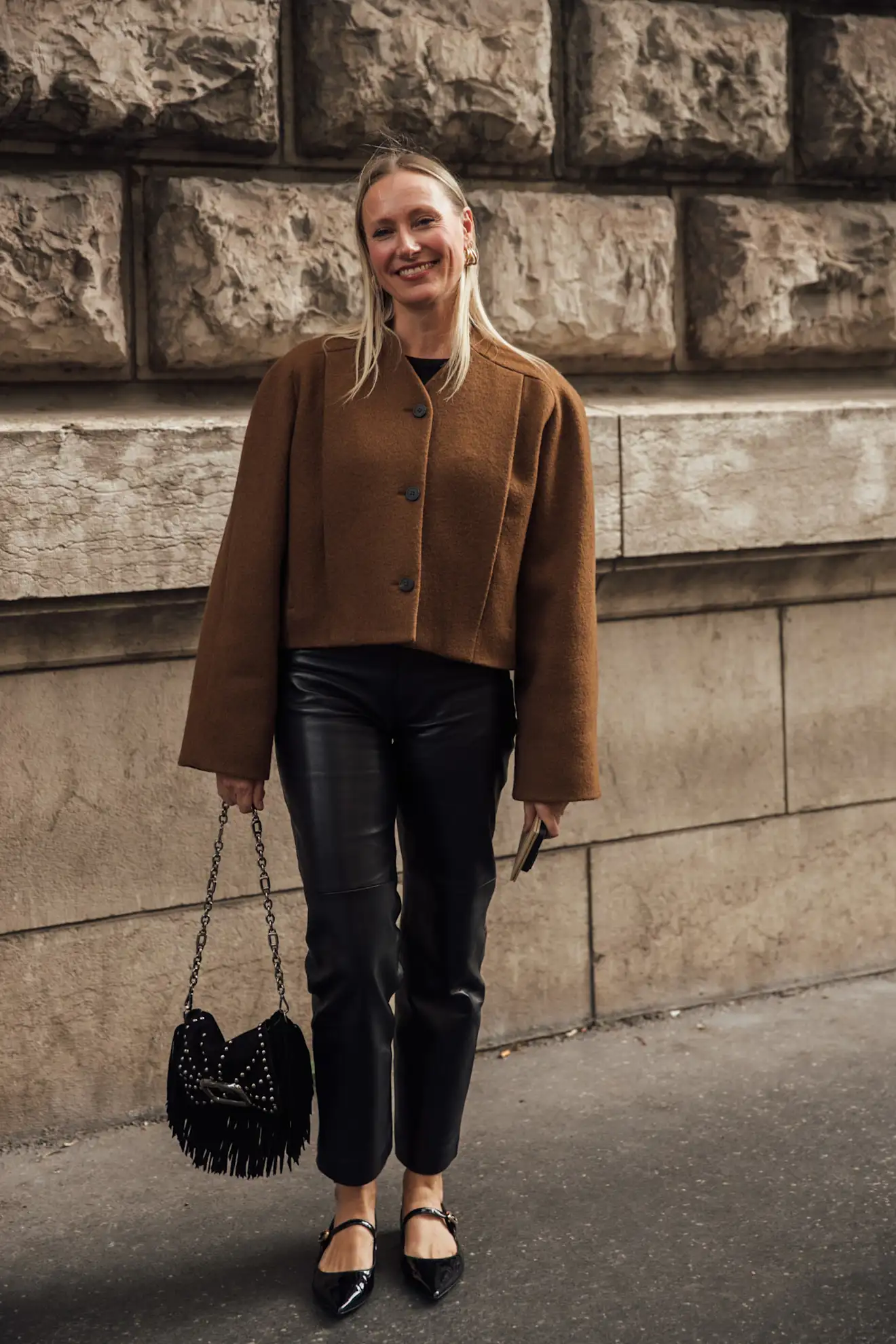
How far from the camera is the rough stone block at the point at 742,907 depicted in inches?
158

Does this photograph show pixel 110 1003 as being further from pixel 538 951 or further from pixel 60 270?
pixel 60 270

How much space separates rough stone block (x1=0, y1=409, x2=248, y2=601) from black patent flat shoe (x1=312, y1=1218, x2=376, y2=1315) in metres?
1.41

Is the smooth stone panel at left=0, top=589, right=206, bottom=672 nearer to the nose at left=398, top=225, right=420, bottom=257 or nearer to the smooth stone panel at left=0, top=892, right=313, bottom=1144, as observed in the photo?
the smooth stone panel at left=0, top=892, right=313, bottom=1144

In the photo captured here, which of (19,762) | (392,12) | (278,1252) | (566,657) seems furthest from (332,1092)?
(392,12)

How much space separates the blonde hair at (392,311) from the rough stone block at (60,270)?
0.94 m

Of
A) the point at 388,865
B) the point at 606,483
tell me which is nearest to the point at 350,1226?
the point at 388,865

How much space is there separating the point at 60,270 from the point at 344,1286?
213 centimetres

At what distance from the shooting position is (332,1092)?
2705mm

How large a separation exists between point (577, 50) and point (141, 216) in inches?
46.4

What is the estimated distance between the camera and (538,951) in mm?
3918

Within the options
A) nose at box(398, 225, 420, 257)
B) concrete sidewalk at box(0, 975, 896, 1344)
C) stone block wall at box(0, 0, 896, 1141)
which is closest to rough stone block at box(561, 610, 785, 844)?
stone block wall at box(0, 0, 896, 1141)

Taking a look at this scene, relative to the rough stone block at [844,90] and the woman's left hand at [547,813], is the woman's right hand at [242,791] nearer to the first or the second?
the woman's left hand at [547,813]

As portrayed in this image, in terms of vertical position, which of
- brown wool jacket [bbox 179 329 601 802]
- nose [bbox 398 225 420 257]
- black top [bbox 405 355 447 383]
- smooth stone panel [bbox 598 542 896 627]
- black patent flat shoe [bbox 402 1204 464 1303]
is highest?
nose [bbox 398 225 420 257]

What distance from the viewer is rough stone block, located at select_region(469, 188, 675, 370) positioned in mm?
3812
